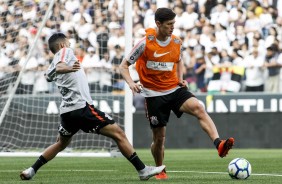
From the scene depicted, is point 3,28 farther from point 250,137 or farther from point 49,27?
point 250,137

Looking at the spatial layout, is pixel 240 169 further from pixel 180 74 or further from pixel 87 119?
pixel 87 119

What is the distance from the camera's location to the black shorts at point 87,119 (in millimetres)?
9273

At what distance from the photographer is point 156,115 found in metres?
9.90

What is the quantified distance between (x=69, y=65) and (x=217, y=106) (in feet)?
36.7

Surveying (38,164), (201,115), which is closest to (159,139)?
(201,115)

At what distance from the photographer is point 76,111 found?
30.7ft

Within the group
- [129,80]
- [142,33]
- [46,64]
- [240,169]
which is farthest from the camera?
[142,33]

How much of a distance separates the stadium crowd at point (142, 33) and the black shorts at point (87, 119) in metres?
8.03

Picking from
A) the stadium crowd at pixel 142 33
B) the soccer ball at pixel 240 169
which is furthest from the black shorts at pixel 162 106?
the stadium crowd at pixel 142 33

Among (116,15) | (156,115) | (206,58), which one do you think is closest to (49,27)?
(116,15)

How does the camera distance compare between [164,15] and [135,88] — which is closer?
[135,88]

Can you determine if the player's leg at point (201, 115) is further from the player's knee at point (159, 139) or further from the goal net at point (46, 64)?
the goal net at point (46, 64)

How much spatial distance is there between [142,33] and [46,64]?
3.74m

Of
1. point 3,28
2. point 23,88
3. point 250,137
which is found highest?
point 3,28
